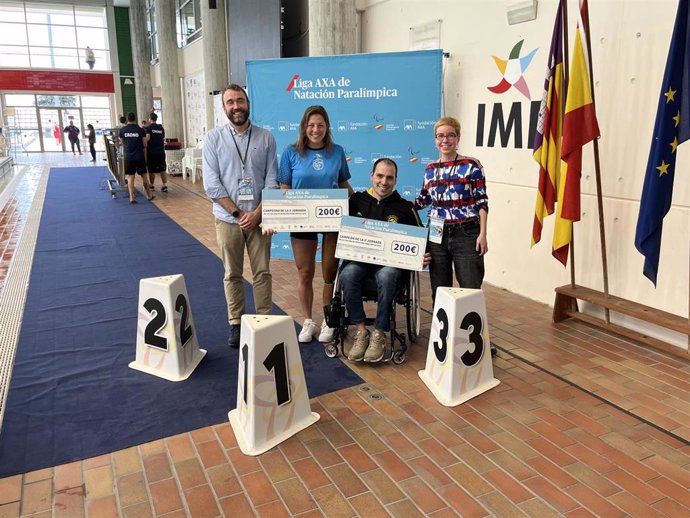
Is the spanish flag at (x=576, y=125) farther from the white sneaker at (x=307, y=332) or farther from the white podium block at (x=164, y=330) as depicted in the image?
the white podium block at (x=164, y=330)

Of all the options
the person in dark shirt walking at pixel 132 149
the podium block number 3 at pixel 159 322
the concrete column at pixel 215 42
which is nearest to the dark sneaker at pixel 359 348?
the podium block number 3 at pixel 159 322

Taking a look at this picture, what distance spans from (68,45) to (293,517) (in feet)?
82.9

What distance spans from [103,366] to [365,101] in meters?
3.28

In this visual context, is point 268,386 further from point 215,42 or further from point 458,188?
point 215,42

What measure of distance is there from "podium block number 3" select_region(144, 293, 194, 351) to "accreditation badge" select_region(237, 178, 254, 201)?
691 millimetres

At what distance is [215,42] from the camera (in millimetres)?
11109

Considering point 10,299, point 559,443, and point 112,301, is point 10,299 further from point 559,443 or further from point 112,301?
point 559,443

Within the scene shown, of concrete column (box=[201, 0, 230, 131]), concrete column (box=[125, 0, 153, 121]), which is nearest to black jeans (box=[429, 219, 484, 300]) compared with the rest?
concrete column (box=[201, 0, 230, 131])

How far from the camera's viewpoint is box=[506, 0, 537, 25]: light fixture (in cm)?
398

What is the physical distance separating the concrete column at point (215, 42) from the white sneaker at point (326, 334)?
947 centimetres

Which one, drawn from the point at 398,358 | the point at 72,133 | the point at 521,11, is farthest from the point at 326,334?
the point at 72,133

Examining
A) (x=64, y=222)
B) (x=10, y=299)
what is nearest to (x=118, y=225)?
(x=64, y=222)

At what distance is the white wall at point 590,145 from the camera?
10.8ft

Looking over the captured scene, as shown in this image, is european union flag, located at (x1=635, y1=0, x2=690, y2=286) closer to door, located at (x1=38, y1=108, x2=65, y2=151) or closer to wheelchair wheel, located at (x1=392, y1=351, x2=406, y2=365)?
wheelchair wheel, located at (x1=392, y1=351, x2=406, y2=365)
